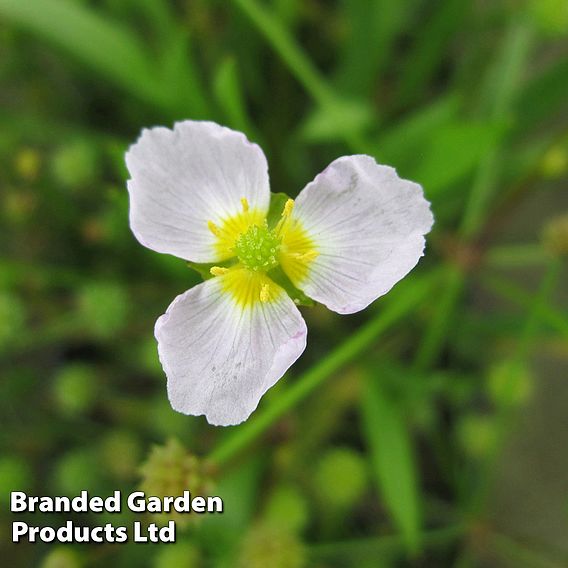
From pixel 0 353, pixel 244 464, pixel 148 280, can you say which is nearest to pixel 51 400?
pixel 0 353

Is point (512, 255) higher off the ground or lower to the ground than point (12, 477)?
higher

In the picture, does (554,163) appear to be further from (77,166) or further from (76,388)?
(76,388)

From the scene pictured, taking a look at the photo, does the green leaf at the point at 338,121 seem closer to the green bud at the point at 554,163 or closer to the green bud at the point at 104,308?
the green bud at the point at 554,163

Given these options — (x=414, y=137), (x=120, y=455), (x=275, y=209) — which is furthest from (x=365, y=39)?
(x=120, y=455)

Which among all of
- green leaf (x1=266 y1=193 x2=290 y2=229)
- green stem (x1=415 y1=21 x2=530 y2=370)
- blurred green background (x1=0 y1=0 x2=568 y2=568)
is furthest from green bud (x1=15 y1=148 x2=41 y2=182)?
green stem (x1=415 y1=21 x2=530 y2=370)

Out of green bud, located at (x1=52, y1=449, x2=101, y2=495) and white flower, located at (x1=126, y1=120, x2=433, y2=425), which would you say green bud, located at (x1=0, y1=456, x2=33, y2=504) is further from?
white flower, located at (x1=126, y1=120, x2=433, y2=425)

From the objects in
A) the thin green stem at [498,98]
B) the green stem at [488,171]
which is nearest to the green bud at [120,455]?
the green stem at [488,171]
